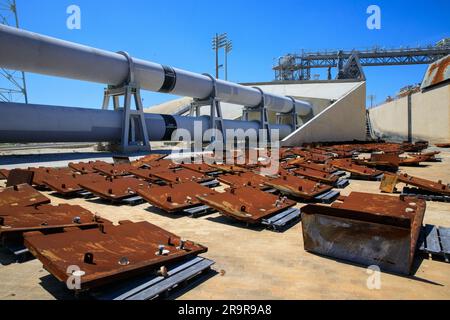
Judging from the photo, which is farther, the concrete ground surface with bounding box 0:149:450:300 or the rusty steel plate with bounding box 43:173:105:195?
the rusty steel plate with bounding box 43:173:105:195

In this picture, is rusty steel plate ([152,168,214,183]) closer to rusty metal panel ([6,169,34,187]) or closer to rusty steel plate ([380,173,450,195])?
rusty metal panel ([6,169,34,187])

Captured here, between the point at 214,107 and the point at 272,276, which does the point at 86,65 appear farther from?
the point at 272,276

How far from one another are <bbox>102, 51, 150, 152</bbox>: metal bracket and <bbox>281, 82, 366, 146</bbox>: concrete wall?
1034 cm

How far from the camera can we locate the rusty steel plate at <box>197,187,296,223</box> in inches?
167

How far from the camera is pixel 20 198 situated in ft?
13.9

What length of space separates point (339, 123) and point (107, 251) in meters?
26.6

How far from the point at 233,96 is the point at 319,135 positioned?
7763 mm

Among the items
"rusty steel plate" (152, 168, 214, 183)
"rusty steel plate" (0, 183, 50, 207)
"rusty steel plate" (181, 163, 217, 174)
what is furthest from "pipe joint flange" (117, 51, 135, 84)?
"rusty steel plate" (0, 183, 50, 207)

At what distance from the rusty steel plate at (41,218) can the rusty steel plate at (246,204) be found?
1.60 metres

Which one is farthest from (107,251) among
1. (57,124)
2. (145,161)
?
(57,124)

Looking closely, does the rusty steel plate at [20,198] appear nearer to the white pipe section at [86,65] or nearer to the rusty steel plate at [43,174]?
A: the rusty steel plate at [43,174]

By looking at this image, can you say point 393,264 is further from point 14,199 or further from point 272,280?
point 14,199
